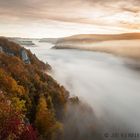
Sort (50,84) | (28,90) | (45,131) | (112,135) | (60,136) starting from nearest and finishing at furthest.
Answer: (45,131) < (60,136) < (28,90) < (112,135) < (50,84)

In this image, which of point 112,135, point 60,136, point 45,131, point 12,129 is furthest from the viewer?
point 112,135

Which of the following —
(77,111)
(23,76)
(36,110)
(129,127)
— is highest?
(23,76)

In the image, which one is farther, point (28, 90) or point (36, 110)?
point (28, 90)

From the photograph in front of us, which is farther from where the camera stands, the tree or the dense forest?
the tree

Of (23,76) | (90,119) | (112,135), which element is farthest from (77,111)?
(23,76)

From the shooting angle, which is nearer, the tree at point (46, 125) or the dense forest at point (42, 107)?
the dense forest at point (42, 107)

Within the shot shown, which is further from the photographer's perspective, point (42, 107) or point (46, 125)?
point (42, 107)

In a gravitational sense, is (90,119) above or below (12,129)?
below

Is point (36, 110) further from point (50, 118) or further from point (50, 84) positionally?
point (50, 84)

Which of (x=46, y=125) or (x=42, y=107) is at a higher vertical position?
(x=42, y=107)

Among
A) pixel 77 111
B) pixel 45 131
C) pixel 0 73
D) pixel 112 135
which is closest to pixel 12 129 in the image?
pixel 45 131
